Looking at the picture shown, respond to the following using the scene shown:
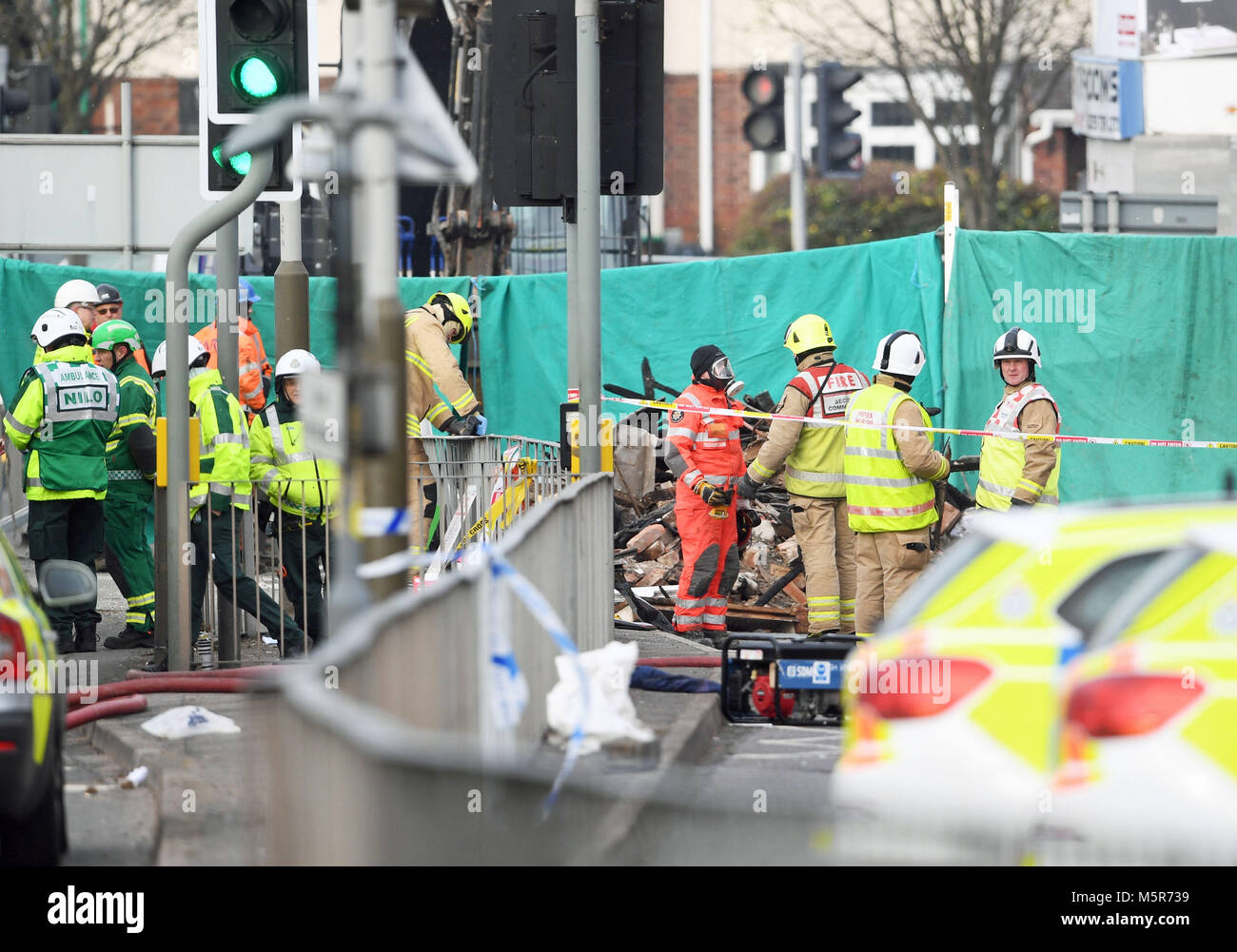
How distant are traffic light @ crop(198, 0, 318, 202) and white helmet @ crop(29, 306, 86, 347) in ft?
8.66

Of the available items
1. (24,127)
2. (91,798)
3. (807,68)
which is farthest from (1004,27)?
(91,798)

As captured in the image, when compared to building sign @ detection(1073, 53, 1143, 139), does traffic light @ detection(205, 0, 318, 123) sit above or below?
below

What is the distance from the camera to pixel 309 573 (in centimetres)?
1040

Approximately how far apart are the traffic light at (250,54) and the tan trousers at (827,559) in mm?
4206

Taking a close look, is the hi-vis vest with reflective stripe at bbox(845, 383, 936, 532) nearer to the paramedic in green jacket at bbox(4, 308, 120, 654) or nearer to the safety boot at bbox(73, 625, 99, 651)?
the paramedic in green jacket at bbox(4, 308, 120, 654)

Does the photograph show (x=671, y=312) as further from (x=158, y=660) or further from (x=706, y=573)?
(x=158, y=660)

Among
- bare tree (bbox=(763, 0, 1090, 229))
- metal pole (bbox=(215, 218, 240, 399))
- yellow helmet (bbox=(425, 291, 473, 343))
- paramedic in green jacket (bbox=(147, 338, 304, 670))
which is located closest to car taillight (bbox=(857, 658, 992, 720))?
paramedic in green jacket (bbox=(147, 338, 304, 670))

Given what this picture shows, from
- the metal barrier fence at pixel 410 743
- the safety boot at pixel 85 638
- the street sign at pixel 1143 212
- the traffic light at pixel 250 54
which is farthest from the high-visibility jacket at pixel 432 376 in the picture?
the metal barrier fence at pixel 410 743

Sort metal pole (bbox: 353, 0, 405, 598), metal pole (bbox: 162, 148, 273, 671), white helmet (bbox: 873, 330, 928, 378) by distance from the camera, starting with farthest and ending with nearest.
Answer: white helmet (bbox: 873, 330, 928, 378), metal pole (bbox: 162, 148, 273, 671), metal pole (bbox: 353, 0, 405, 598)

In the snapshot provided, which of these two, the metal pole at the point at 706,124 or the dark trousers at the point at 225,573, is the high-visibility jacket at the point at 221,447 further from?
the metal pole at the point at 706,124

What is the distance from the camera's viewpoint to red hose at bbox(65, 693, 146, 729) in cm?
838

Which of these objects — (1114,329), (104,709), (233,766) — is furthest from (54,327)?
(1114,329)

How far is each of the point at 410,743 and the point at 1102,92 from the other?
27103mm

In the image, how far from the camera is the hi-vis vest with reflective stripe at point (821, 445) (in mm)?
11359
